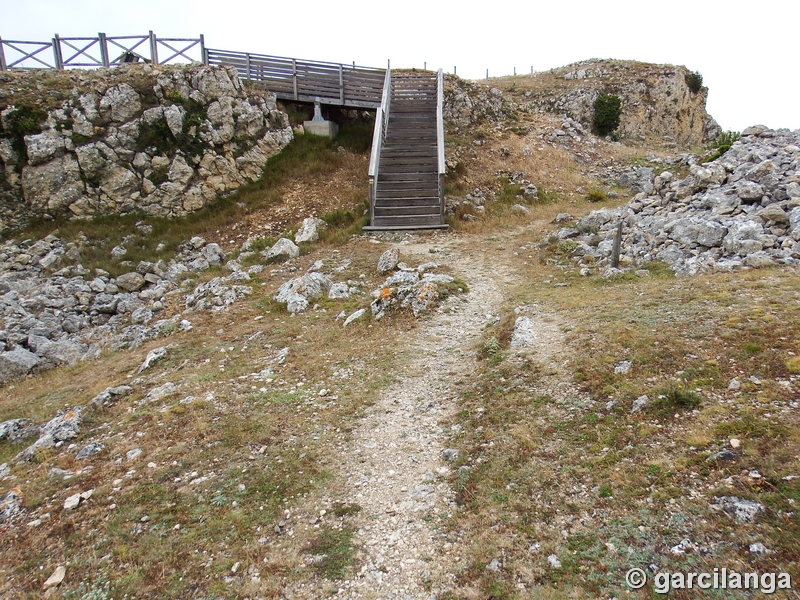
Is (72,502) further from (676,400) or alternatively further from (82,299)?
(82,299)

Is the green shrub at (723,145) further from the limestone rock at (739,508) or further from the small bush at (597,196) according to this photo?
the limestone rock at (739,508)

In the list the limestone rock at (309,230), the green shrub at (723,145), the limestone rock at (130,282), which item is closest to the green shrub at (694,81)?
the green shrub at (723,145)

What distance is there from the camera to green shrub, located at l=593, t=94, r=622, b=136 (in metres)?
31.6

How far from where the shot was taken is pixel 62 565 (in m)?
4.64

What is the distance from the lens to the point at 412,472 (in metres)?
5.74

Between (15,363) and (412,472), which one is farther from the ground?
(412,472)

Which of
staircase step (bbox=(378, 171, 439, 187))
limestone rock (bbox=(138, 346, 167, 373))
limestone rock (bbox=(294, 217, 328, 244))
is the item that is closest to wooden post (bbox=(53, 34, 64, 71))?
limestone rock (bbox=(294, 217, 328, 244))

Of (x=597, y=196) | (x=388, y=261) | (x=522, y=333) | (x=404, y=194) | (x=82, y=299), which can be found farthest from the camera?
(x=597, y=196)

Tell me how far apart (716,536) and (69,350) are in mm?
13737

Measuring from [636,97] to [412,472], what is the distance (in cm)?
3764

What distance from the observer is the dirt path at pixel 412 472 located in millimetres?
4270

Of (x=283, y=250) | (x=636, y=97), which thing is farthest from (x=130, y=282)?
(x=636, y=97)

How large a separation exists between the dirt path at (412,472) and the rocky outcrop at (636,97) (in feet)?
96.2

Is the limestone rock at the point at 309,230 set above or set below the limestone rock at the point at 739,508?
→ above
